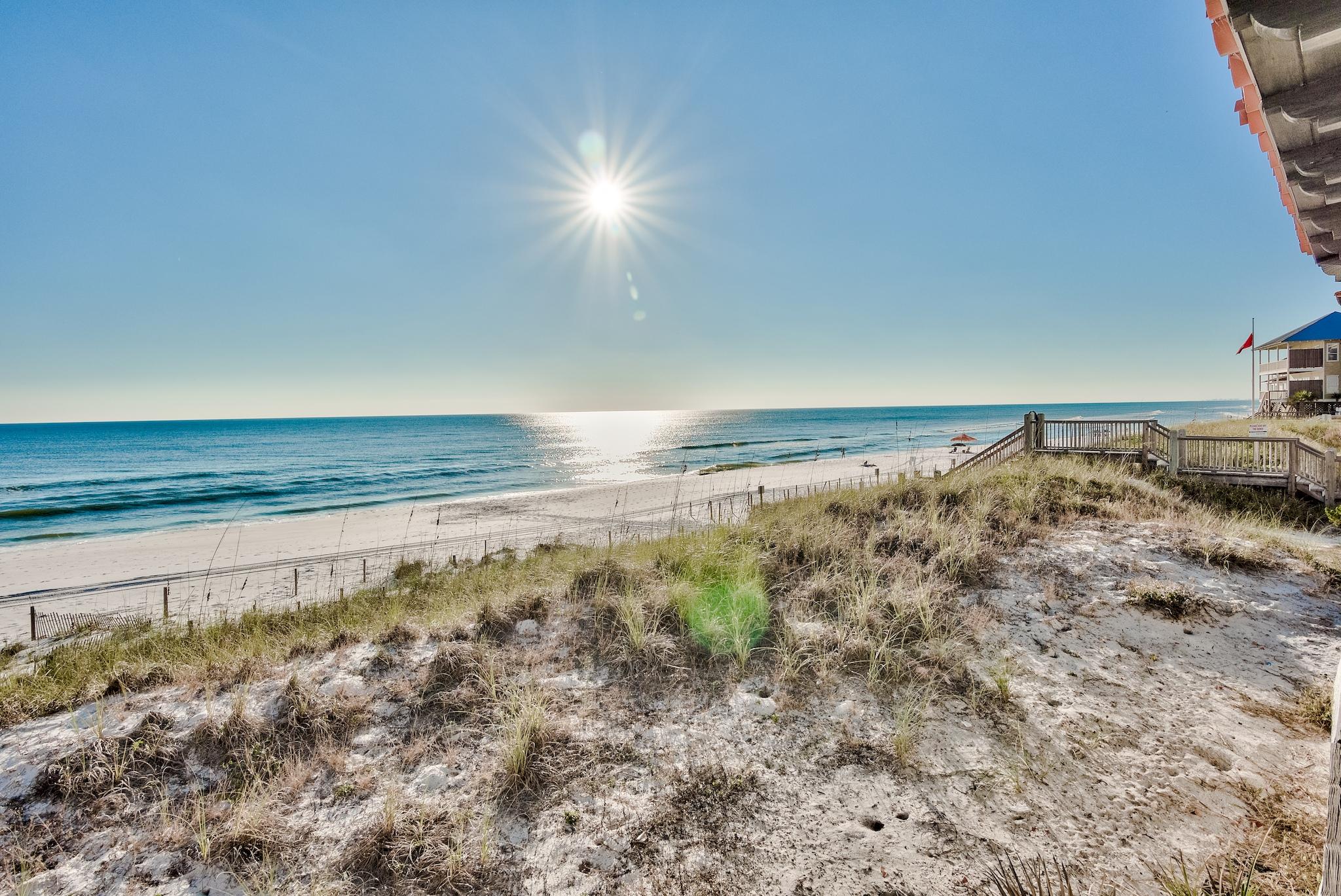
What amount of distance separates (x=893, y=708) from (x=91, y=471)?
240 feet

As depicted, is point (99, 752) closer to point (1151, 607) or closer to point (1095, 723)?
point (1095, 723)

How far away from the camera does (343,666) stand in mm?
4875

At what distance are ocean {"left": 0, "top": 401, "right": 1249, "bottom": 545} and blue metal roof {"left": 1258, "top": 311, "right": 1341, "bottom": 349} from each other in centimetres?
1737

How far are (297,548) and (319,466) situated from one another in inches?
1487

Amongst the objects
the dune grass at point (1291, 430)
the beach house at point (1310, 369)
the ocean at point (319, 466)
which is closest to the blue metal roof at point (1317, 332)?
the beach house at point (1310, 369)

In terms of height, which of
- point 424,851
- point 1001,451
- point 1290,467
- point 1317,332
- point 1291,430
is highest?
point 1317,332

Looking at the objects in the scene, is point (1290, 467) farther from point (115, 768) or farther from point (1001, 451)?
point (115, 768)

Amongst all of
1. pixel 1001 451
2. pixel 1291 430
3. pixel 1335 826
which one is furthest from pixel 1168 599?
pixel 1291 430

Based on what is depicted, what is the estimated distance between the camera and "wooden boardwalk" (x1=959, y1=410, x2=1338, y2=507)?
448 inches

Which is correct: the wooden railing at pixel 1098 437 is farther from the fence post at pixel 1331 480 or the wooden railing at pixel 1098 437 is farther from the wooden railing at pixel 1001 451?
the fence post at pixel 1331 480

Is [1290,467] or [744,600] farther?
[1290,467]

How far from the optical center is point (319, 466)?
5147 cm

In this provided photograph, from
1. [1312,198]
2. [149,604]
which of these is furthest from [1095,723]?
[149,604]

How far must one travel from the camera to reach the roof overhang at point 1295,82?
4.41ft
